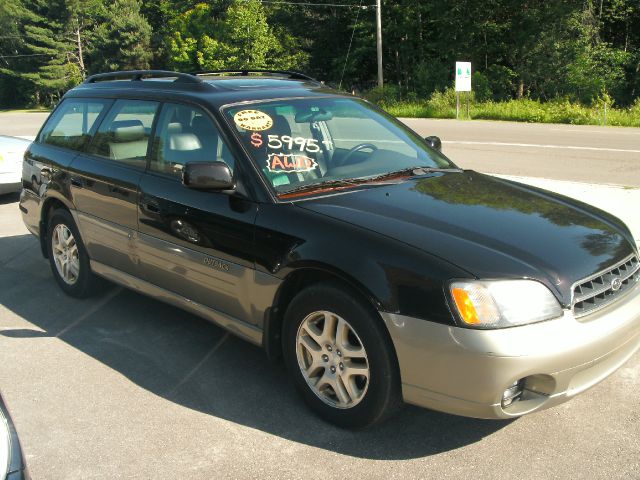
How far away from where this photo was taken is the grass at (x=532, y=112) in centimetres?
2247

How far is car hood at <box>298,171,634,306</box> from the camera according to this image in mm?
3057

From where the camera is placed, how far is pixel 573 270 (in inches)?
122

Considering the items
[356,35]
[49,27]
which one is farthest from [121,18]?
[356,35]

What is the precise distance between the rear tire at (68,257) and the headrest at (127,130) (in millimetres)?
850

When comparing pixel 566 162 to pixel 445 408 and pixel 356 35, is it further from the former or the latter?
pixel 356 35

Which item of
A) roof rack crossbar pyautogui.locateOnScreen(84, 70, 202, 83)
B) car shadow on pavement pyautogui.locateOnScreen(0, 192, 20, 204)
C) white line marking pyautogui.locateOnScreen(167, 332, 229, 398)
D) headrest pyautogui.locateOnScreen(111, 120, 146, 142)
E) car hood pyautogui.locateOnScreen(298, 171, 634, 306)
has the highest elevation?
roof rack crossbar pyautogui.locateOnScreen(84, 70, 202, 83)

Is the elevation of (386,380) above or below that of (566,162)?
above

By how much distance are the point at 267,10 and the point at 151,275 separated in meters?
54.7

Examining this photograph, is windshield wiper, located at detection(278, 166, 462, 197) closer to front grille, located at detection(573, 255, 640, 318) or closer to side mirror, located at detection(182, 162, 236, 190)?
side mirror, located at detection(182, 162, 236, 190)

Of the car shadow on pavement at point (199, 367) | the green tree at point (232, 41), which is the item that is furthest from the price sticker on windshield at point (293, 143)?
the green tree at point (232, 41)

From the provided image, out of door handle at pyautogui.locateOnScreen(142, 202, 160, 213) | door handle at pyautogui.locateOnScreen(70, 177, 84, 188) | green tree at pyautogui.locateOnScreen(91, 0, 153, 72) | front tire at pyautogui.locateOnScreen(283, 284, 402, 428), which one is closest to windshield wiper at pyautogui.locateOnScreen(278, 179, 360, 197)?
front tire at pyautogui.locateOnScreen(283, 284, 402, 428)

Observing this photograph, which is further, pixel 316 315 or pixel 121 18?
pixel 121 18

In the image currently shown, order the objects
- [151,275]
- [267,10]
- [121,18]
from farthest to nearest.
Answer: [121,18] → [267,10] → [151,275]

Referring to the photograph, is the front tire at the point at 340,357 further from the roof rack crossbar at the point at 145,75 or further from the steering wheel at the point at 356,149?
the roof rack crossbar at the point at 145,75
